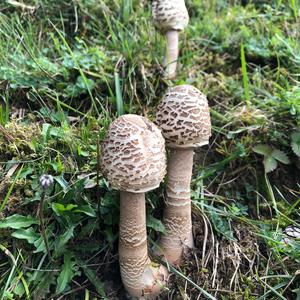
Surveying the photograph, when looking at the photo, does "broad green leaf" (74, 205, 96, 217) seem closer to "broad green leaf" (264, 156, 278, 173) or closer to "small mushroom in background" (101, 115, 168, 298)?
"small mushroom in background" (101, 115, 168, 298)

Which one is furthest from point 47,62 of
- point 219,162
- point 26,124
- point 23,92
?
point 219,162

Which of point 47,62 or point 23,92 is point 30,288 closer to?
point 23,92

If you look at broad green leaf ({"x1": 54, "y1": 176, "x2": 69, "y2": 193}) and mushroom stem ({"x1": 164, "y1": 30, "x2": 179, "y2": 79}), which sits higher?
mushroom stem ({"x1": 164, "y1": 30, "x2": 179, "y2": 79})

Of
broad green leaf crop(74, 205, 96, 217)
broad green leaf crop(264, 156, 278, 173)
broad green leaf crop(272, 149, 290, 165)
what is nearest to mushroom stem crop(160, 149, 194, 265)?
broad green leaf crop(74, 205, 96, 217)

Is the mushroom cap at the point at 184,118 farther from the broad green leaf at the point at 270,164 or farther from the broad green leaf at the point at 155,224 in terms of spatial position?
the broad green leaf at the point at 270,164

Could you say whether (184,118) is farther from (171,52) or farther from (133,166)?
(171,52)

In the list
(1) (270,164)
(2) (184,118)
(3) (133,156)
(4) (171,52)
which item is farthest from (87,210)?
(4) (171,52)
